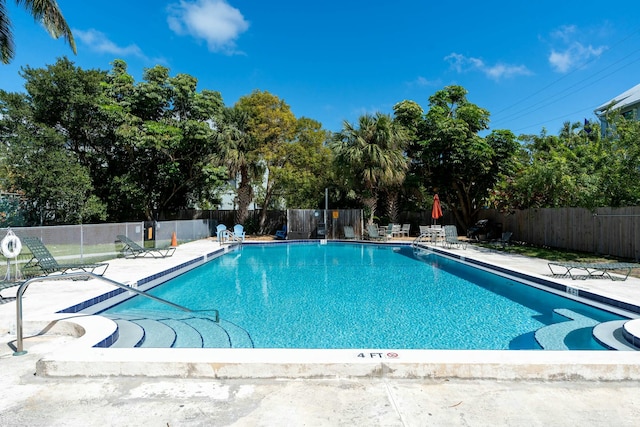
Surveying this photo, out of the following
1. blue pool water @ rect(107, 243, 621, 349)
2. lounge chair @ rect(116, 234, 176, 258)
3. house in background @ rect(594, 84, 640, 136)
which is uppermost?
house in background @ rect(594, 84, 640, 136)

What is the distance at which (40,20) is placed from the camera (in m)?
10.5

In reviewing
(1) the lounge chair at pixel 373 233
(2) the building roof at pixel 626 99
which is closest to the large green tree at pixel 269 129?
(1) the lounge chair at pixel 373 233

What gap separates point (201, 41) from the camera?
70.3ft

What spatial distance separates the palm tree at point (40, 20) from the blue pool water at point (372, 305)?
8.34 metres

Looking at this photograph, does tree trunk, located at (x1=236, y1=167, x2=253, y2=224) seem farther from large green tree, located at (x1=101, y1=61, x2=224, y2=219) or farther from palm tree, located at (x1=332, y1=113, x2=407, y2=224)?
palm tree, located at (x1=332, y1=113, x2=407, y2=224)

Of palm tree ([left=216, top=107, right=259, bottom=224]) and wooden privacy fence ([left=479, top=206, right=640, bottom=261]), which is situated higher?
palm tree ([left=216, top=107, right=259, bottom=224])

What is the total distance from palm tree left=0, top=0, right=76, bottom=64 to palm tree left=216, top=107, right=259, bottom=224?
8.43 metres

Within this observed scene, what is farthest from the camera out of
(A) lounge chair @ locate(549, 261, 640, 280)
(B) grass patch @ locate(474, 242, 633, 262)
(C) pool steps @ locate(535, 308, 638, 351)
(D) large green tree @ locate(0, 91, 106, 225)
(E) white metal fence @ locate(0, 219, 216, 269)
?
(D) large green tree @ locate(0, 91, 106, 225)

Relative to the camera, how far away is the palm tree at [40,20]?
10.3 m

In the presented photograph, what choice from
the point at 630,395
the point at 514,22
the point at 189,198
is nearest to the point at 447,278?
the point at 630,395

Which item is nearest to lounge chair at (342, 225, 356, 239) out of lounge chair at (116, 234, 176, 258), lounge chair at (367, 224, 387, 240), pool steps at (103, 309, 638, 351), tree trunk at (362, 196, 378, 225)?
lounge chair at (367, 224, 387, 240)

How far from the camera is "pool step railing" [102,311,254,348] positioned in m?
4.46

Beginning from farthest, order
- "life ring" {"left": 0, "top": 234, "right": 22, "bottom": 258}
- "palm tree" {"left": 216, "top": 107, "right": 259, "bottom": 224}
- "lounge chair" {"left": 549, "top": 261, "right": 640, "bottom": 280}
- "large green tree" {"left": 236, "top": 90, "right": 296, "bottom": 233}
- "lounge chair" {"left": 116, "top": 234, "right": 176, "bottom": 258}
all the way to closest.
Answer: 1. "large green tree" {"left": 236, "top": 90, "right": 296, "bottom": 233}
2. "palm tree" {"left": 216, "top": 107, "right": 259, "bottom": 224}
3. "lounge chair" {"left": 116, "top": 234, "right": 176, "bottom": 258}
4. "lounge chair" {"left": 549, "top": 261, "right": 640, "bottom": 280}
5. "life ring" {"left": 0, "top": 234, "right": 22, "bottom": 258}

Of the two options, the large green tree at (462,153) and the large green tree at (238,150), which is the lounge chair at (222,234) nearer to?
the large green tree at (238,150)
